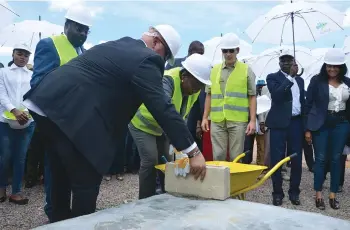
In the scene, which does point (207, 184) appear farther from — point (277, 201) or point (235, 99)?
point (277, 201)

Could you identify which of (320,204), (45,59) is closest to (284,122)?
(320,204)

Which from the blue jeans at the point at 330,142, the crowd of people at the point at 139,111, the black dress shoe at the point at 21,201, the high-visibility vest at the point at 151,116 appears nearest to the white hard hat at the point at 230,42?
the crowd of people at the point at 139,111

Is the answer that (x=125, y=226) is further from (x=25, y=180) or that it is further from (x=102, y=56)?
(x=25, y=180)

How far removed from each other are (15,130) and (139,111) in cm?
176

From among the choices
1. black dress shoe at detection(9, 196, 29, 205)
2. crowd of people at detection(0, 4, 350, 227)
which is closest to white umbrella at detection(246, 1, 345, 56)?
crowd of people at detection(0, 4, 350, 227)

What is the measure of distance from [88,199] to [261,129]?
449 centimetres

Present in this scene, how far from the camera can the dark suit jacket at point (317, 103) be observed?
4.62m

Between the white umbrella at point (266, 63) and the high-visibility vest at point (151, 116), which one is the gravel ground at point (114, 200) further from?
the white umbrella at point (266, 63)

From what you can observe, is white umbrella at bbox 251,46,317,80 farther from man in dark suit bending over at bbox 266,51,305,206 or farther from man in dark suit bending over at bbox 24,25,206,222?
man in dark suit bending over at bbox 24,25,206,222

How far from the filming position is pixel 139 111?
3631 mm

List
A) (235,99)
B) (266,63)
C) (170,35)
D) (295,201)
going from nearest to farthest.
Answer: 1. (170,35)
2. (235,99)
3. (295,201)
4. (266,63)

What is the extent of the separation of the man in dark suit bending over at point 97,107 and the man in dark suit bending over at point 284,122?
2.52 metres

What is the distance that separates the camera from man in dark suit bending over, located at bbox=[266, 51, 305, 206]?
4.68 meters

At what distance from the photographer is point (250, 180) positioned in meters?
2.86
